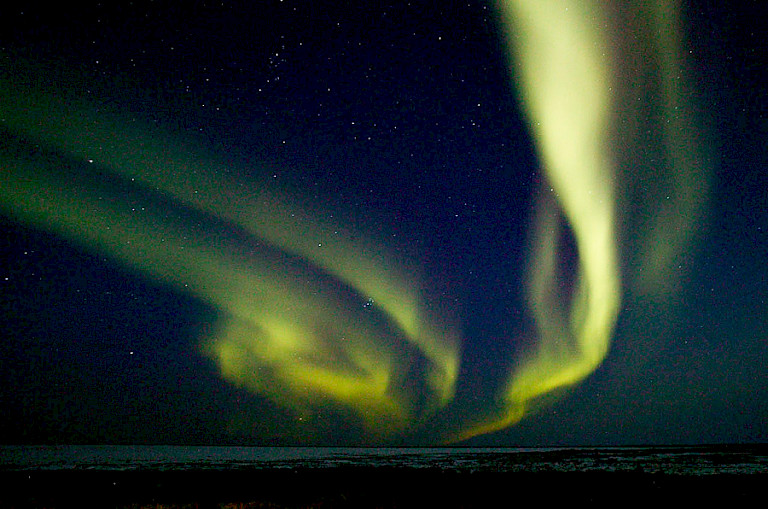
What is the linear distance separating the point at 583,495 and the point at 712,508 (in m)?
4.56

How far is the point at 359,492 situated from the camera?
24.2 meters

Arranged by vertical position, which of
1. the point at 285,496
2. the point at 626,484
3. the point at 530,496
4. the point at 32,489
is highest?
the point at 626,484

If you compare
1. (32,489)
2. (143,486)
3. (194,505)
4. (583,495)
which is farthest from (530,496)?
(32,489)

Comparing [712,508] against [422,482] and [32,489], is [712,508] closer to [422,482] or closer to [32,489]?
[422,482]

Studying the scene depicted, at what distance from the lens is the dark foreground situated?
66.3 feet

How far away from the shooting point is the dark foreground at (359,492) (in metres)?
20.2

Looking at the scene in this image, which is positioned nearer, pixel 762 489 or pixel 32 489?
pixel 762 489

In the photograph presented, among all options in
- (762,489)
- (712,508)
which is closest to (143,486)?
(712,508)

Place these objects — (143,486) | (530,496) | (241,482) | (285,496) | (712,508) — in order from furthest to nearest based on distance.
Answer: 1. (241,482)
2. (143,486)
3. (285,496)
4. (530,496)
5. (712,508)

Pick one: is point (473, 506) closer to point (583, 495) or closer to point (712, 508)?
point (583, 495)

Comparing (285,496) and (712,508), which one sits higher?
(712,508)

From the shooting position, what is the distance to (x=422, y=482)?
28.5 metres

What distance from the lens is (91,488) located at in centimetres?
2670

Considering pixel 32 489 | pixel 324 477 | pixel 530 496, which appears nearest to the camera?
pixel 530 496
